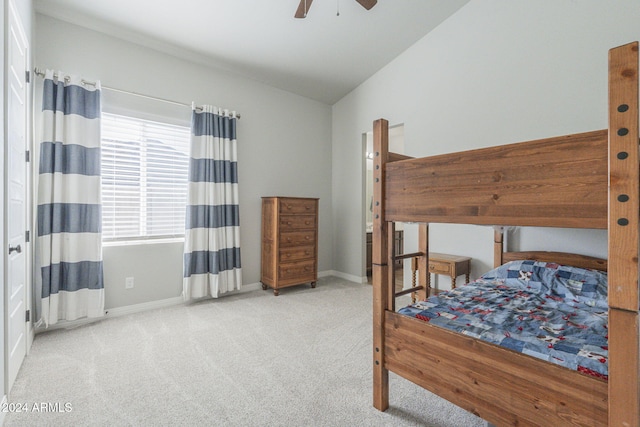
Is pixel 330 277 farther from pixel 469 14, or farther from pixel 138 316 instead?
pixel 469 14

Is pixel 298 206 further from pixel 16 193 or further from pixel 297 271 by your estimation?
pixel 16 193

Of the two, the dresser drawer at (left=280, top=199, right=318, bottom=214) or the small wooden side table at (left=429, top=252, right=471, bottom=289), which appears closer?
the small wooden side table at (left=429, top=252, right=471, bottom=289)

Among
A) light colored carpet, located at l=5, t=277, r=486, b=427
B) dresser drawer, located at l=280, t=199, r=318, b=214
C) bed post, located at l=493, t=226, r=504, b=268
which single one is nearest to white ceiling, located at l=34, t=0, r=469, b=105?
dresser drawer, located at l=280, t=199, r=318, b=214

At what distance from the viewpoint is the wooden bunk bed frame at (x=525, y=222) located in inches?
34.0

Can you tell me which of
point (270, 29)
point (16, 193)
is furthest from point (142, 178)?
point (270, 29)

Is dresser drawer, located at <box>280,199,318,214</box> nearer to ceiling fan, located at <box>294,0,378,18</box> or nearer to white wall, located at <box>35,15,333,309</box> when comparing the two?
white wall, located at <box>35,15,333,309</box>

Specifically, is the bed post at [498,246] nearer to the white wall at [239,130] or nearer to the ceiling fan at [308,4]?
the ceiling fan at [308,4]

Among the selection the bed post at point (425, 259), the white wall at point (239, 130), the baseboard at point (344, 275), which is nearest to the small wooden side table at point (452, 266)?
the bed post at point (425, 259)

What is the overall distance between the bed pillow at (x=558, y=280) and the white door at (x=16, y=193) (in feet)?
11.1

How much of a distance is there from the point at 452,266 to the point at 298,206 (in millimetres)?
1962

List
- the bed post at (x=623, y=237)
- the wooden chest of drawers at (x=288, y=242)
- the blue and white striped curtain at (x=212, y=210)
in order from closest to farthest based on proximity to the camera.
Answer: the bed post at (x=623, y=237) → the blue and white striped curtain at (x=212, y=210) → the wooden chest of drawers at (x=288, y=242)

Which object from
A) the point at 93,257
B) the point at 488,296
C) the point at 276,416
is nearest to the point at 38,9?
the point at 93,257

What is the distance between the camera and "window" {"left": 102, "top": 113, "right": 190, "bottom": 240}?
2.91 m

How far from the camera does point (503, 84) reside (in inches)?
115
